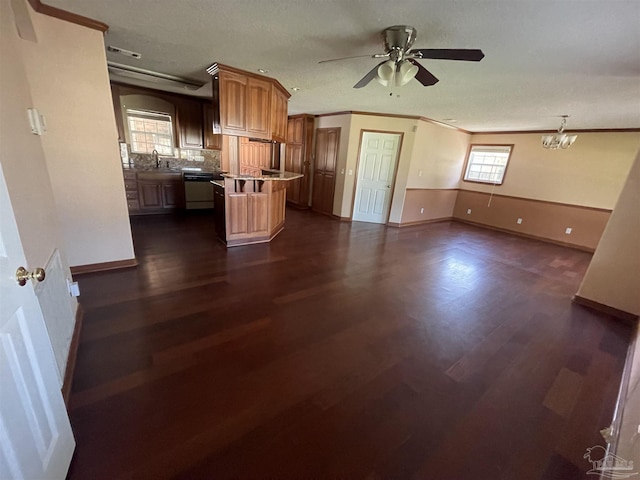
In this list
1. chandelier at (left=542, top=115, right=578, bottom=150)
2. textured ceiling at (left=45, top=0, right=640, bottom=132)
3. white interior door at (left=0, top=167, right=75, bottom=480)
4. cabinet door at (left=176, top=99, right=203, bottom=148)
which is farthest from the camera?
cabinet door at (left=176, top=99, right=203, bottom=148)

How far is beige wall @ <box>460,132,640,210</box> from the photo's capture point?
487cm

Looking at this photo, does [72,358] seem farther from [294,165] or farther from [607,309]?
[294,165]

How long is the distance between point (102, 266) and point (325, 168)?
15.2 feet

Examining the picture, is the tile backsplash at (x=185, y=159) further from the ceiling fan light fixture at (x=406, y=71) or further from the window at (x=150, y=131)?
the ceiling fan light fixture at (x=406, y=71)

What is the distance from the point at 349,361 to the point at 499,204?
633 centimetres

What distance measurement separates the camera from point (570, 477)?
4.13 ft

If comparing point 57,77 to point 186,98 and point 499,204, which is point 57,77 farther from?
point 499,204

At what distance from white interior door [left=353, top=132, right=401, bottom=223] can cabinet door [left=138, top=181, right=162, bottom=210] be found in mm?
4099

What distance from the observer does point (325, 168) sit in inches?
245

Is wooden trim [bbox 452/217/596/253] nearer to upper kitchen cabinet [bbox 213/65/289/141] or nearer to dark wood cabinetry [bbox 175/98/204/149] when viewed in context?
upper kitchen cabinet [bbox 213/65/289/141]

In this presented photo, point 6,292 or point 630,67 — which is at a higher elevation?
point 630,67

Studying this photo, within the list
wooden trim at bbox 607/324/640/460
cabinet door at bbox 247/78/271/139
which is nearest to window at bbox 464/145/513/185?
wooden trim at bbox 607/324/640/460

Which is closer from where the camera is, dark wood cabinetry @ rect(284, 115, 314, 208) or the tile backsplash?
the tile backsplash

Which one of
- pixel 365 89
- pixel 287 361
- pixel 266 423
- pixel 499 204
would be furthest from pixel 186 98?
pixel 499 204
